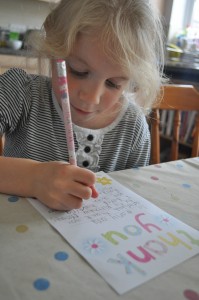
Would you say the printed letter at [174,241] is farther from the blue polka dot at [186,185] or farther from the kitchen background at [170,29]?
the kitchen background at [170,29]

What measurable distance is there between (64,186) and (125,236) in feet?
0.40

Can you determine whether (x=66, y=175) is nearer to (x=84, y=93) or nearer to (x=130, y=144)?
(x=84, y=93)

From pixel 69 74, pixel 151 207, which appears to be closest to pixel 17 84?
pixel 69 74

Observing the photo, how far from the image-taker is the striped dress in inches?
28.0

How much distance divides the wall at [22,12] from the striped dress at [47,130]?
182 centimetres

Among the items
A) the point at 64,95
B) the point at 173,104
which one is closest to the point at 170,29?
the point at 173,104

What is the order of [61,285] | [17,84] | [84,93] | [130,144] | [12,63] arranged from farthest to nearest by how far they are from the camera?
[12,63]
[130,144]
[17,84]
[84,93]
[61,285]

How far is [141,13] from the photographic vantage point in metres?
0.65

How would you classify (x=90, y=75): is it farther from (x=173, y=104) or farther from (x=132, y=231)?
(x=173, y=104)

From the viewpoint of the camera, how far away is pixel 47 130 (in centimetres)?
77

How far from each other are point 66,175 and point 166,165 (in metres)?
0.32

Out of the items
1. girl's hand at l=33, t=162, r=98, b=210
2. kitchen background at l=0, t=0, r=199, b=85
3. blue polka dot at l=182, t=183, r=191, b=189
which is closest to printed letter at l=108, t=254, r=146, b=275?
girl's hand at l=33, t=162, r=98, b=210

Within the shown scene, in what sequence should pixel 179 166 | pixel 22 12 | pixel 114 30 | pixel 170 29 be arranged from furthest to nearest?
A: pixel 170 29 < pixel 22 12 < pixel 179 166 < pixel 114 30

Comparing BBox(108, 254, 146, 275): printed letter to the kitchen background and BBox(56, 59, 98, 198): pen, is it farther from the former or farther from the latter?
the kitchen background
